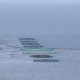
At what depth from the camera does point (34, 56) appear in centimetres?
4869

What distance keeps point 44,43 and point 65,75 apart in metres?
21.4

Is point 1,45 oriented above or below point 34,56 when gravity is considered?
above

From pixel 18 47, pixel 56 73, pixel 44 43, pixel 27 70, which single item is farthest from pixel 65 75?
pixel 44 43

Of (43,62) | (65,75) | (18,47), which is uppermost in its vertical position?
(18,47)

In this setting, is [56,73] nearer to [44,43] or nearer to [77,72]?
[77,72]

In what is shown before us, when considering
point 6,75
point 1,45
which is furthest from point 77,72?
point 1,45

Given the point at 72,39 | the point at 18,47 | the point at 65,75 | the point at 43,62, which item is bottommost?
the point at 65,75

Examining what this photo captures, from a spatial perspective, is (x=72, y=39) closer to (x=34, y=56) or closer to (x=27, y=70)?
(x=34, y=56)

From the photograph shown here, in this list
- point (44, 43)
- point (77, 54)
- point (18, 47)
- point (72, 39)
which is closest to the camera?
point (77, 54)

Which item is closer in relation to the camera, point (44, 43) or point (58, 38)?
point (44, 43)

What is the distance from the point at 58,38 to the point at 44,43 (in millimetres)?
8163

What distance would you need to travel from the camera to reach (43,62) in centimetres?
4634

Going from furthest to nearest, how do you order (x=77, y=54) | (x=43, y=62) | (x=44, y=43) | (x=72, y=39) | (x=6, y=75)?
(x=72, y=39) → (x=44, y=43) → (x=77, y=54) → (x=43, y=62) → (x=6, y=75)

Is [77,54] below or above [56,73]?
above
